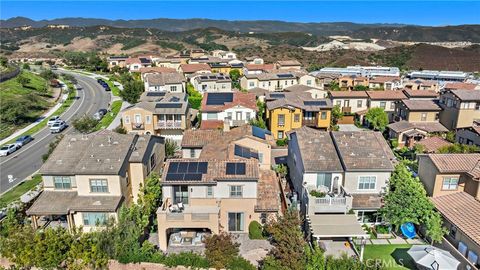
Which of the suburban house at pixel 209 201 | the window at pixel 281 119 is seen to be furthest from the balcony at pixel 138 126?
the suburban house at pixel 209 201

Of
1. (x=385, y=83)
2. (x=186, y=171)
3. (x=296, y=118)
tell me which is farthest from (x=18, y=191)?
(x=385, y=83)

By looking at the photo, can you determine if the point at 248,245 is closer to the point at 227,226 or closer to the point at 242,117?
the point at 227,226

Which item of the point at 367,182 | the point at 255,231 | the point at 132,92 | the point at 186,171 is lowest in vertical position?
the point at 255,231

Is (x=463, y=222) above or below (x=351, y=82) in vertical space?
below

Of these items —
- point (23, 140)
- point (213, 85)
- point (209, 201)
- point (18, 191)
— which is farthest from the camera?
point (213, 85)

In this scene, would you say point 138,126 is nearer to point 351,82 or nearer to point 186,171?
point 186,171

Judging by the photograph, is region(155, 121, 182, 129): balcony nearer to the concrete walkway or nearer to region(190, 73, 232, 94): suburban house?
the concrete walkway

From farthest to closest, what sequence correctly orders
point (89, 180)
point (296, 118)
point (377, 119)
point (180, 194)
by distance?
point (377, 119)
point (296, 118)
point (89, 180)
point (180, 194)
